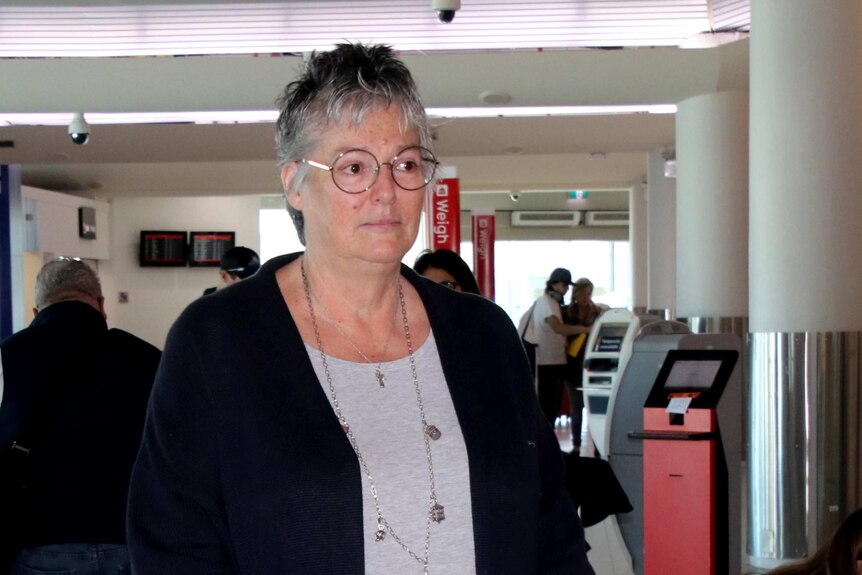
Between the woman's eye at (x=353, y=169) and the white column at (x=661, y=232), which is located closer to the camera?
the woman's eye at (x=353, y=169)

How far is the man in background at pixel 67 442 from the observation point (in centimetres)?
287

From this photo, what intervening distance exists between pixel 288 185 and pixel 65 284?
1814 millimetres

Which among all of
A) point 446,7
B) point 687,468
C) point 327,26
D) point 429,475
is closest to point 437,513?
point 429,475

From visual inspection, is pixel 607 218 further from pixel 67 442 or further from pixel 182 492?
pixel 182 492

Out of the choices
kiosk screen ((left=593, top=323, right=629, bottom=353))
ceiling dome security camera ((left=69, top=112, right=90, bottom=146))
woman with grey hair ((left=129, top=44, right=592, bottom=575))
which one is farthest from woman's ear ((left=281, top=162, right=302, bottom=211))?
ceiling dome security camera ((left=69, top=112, right=90, bottom=146))

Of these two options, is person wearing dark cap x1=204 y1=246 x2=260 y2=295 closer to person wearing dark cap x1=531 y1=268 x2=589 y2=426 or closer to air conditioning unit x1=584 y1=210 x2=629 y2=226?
person wearing dark cap x1=531 y1=268 x2=589 y2=426

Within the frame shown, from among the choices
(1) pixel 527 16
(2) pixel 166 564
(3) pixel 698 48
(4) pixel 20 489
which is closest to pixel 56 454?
(4) pixel 20 489

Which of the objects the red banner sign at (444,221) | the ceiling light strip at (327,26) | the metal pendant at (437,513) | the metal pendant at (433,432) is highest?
the ceiling light strip at (327,26)

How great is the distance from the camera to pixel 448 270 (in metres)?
4.32

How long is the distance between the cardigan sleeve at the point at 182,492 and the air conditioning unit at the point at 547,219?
20657 mm

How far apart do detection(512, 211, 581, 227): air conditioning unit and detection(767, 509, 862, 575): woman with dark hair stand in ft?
65.2

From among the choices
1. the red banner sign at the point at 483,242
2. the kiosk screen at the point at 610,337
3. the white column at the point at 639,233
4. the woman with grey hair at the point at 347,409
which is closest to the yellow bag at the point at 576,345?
the red banner sign at the point at 483,242

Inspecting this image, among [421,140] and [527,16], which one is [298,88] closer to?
[421,140]

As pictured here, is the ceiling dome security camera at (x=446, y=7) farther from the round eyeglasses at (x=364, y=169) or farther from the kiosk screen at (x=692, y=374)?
the round eyeglasses at (x=364, y=169)
